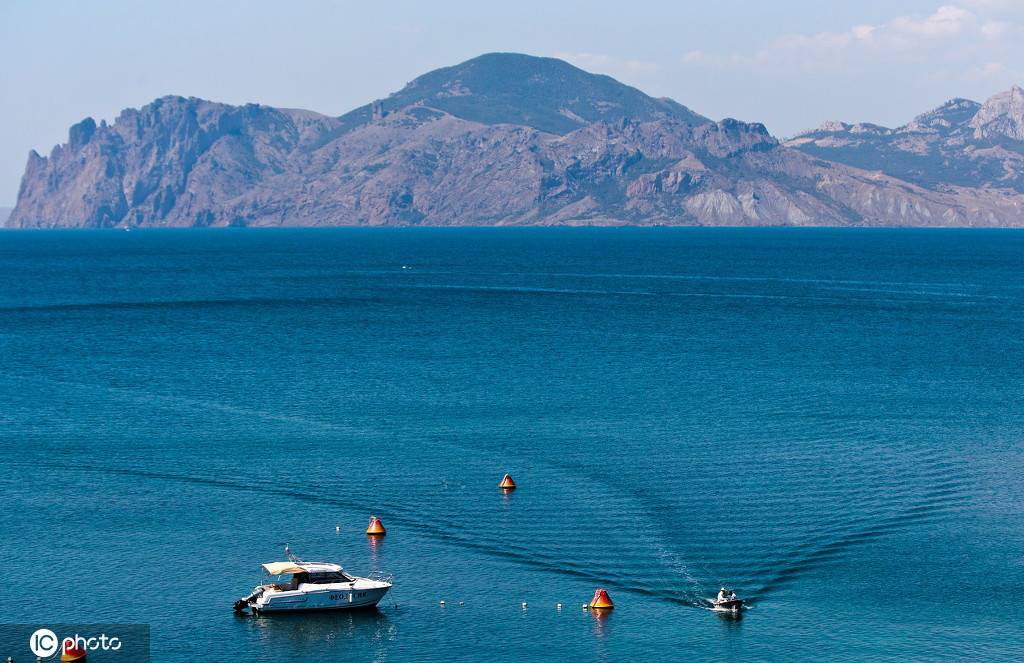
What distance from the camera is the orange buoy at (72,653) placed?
66.3m

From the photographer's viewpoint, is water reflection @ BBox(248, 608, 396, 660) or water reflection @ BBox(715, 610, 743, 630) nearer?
water reflection @ BBox(248, 608, 396, 660)

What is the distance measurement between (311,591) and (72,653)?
13.7 meters

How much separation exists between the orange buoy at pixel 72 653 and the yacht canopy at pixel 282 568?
39.6 ft

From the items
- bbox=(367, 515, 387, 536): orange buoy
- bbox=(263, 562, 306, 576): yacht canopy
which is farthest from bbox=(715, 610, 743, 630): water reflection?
bbox=(367, 515, 387, 536): orange buoy

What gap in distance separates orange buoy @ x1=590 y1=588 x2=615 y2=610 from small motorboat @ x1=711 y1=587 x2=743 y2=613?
570 cm

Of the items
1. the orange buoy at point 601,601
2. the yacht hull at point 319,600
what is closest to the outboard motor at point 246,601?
the yacht hull at point 319,600

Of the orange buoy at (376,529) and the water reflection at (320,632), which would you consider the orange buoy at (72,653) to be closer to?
the water reflection at (320,632)

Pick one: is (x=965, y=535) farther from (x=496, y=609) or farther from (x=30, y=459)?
(x=30, y=459)

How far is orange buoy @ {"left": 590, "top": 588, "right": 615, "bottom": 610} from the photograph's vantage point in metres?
73.8

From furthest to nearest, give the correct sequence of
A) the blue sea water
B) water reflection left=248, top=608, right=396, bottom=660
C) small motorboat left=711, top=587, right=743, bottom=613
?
1. small motorboat left=711, top=587, right=743, bottom=613
2. the blue sea water
3. water reflection left=248, top=608, right=396, bottom=660

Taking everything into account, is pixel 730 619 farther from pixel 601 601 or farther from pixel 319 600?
pixel 319 600

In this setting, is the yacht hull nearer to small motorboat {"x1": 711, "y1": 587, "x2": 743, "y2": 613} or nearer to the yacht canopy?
the yacht canopy

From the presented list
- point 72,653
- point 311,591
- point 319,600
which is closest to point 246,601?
point 311,591

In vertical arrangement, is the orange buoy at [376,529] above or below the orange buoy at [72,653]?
above
